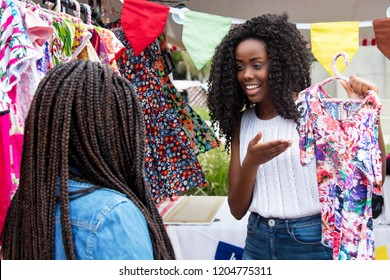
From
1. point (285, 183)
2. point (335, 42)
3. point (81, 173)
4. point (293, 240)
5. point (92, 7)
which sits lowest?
point (293, 240)

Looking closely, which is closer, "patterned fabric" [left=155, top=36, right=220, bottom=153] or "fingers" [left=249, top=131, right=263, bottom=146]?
"fingers" [left=249, top=131, right=263, bottom=146]

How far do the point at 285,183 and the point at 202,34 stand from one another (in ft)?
4.32

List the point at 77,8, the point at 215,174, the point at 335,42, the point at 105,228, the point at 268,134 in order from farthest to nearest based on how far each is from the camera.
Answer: the point at 215,174, the point at 335,42, the point at 77,8, the point at 268,134, the point at 105,228

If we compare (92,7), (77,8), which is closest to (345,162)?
(77,8)

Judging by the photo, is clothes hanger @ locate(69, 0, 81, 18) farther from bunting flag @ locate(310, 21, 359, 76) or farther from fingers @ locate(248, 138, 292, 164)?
bunting flag @ locate(310, 21, 359, 76)

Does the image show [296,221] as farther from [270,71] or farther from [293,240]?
[270,71]

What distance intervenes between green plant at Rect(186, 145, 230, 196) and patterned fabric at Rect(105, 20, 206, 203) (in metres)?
2.23

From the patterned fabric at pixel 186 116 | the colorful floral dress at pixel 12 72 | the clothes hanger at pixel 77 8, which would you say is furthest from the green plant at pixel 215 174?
the colorful floral dress at pixel 12 72

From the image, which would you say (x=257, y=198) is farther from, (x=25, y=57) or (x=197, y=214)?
(x=197, y=214)

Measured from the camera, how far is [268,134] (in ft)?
6.49

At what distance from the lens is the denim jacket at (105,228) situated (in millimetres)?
981

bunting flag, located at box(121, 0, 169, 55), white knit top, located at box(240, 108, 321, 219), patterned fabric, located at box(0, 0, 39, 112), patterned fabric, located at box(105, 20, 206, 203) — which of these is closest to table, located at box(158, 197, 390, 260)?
patterned fabric, located at box(105, 20, 206, 203)

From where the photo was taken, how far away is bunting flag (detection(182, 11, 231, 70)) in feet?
9.29

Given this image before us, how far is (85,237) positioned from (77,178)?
0.14 m
